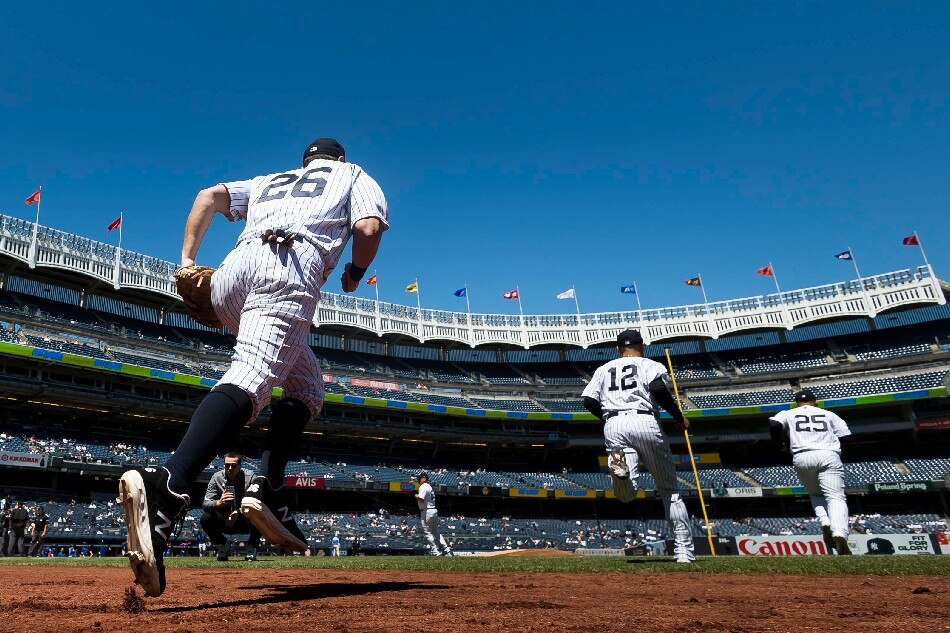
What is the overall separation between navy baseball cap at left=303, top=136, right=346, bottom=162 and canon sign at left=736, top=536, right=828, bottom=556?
62.3 feet

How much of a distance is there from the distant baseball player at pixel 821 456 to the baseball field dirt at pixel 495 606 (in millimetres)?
3905

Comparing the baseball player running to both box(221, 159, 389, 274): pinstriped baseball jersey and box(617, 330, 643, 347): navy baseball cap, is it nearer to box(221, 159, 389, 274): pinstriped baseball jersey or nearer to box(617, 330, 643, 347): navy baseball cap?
box(221, 159, 389, 274): pinstriped baseball jersey

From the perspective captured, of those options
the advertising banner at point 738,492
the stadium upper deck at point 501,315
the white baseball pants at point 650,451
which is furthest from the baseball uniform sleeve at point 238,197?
the advertising banner at point 738,492

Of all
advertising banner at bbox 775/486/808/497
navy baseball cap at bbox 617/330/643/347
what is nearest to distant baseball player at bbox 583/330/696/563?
navy baseball cap at bbox 617/330/643/347

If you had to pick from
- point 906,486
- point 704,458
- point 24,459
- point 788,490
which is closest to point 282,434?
point 24,459

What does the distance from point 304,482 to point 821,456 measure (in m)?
25.3

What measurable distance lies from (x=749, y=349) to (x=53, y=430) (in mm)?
41008

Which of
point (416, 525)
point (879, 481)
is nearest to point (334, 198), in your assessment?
point (416, 525)

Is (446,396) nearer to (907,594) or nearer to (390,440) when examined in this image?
(390,440)

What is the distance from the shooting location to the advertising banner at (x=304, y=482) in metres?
28.0

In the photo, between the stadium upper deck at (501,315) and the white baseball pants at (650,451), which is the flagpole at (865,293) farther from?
the white baseball pants at (650,451)

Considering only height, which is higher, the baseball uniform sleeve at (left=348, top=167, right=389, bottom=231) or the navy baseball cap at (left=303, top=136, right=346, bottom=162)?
the navy baseball cap at (left=303, top=136, right=346, bottom=162)

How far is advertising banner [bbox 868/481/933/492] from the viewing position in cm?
2959

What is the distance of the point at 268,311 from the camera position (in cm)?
264
